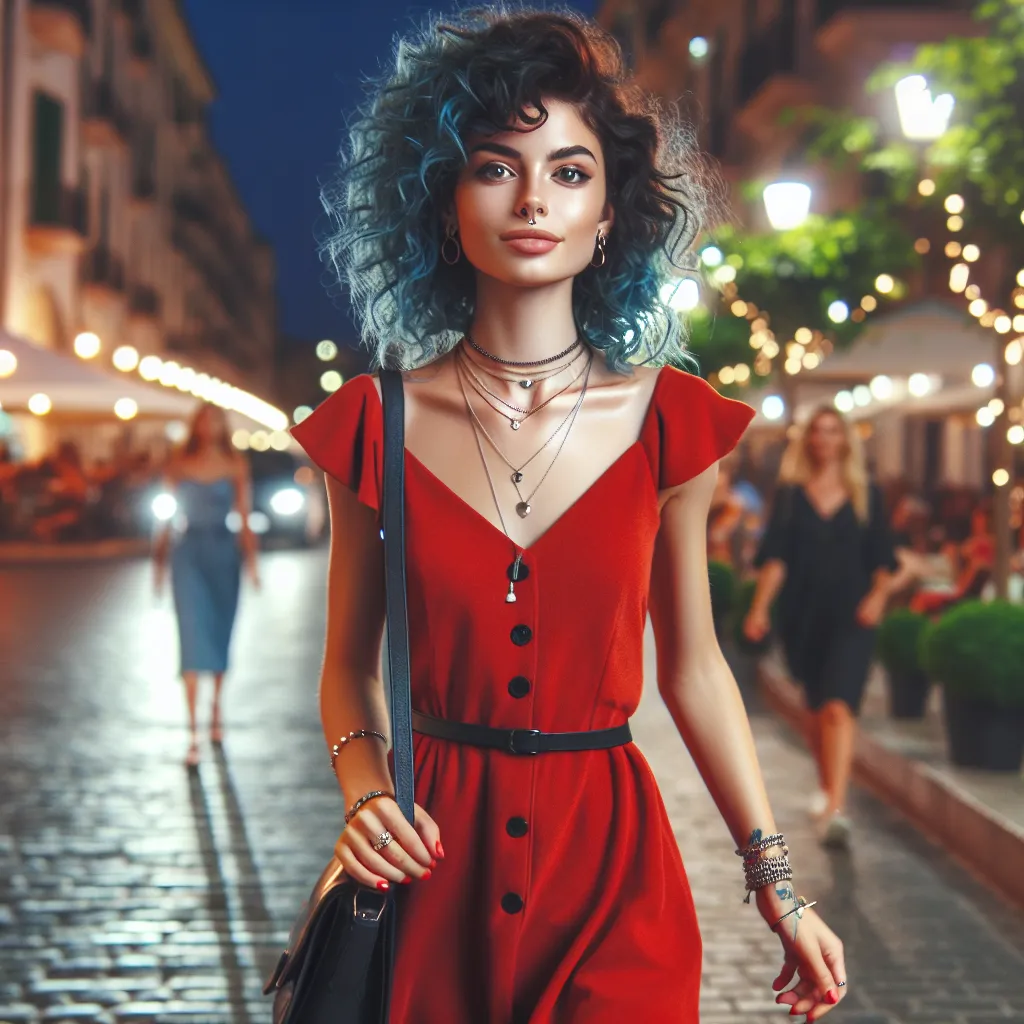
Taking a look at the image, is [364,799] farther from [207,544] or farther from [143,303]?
[143,303]

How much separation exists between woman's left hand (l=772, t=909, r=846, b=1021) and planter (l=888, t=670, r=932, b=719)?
790 centimetres

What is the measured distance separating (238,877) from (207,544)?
3.54 meters

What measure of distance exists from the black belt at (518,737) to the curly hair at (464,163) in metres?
0.55

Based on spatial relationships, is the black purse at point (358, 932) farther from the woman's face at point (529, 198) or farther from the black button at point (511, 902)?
the woman's face at point (529, 198)

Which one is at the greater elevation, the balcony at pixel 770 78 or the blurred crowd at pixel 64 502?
the balcony at pixel 770 78

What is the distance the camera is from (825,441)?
8094 millimetres

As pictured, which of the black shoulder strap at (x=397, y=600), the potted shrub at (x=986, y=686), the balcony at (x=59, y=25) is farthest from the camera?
the balcony at (x=59, y=25)

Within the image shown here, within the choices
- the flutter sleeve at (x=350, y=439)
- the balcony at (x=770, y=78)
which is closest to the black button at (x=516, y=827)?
the flutter sleeve at (x=350, y=439)

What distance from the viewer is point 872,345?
14.9m

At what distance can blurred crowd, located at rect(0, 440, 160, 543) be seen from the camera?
2742 cm

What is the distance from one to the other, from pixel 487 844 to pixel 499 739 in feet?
0.46

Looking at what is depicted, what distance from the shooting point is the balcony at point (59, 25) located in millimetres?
32781

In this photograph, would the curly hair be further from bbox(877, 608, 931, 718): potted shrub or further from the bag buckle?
bbox(877, 608, 931, 718): potted shrub

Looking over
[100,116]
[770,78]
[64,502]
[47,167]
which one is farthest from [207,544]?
[100,116]
